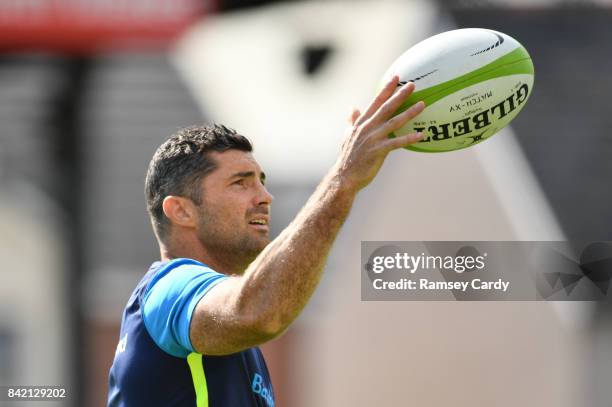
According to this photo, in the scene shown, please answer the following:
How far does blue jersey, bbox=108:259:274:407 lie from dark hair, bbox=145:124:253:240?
0.21 m

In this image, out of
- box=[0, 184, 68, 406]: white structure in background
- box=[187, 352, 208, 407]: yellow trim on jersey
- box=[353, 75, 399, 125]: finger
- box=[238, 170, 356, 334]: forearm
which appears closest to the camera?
box=[238, 170, 356, 334]: forearm

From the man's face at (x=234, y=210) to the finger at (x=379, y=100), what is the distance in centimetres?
48

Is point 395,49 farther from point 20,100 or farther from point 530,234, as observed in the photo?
point 20,100

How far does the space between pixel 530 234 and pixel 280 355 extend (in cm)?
172

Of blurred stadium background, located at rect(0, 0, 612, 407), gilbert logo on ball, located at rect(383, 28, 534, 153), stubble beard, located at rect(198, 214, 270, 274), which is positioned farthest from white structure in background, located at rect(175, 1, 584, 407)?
stubble beard, located at rect(198, 214, 270, 274)

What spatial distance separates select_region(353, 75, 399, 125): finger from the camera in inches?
78.9

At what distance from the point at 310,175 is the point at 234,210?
4.22m

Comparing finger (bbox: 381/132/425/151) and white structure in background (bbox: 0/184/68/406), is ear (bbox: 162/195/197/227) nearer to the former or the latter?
finger (bbox: 381/132/425/151)

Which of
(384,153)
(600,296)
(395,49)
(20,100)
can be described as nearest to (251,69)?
(395,49)

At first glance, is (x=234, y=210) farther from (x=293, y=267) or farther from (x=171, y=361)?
(x=293, y=267)

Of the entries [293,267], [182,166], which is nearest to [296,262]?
[293,267]

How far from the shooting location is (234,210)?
2.38 metres

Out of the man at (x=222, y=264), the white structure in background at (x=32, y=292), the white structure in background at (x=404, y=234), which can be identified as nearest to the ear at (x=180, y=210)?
the man at (x=222, y=264)

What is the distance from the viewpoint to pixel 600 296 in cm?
624
